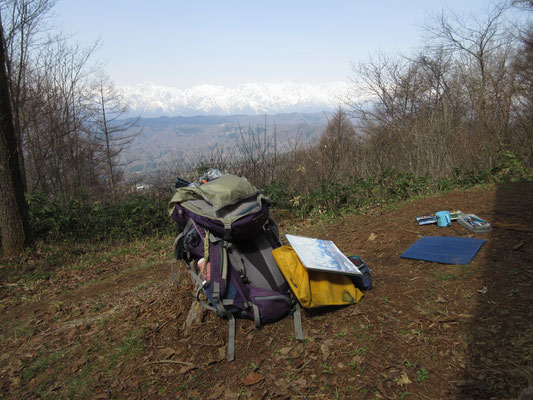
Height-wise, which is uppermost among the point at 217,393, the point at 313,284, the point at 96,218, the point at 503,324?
the point at 313,284

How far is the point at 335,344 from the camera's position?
248cm

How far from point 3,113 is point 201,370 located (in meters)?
6.42

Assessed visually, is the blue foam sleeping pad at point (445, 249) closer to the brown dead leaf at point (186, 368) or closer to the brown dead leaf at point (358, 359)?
the brown dead leaf at point (358, 359)

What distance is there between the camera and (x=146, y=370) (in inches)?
102

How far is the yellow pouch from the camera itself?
106 inches

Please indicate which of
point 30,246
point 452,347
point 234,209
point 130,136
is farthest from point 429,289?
point 130,136

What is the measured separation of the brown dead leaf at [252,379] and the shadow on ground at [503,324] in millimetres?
1145

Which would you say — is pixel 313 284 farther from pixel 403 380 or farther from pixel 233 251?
pixel 403 380

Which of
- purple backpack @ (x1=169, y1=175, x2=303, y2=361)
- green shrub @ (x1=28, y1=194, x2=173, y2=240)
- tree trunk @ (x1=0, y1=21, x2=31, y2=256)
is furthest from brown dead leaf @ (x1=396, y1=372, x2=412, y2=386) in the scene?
green shrub @ (x1=28, y1=194, x2=173, y2=240)

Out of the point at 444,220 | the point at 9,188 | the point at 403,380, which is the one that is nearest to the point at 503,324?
the point at 403,380

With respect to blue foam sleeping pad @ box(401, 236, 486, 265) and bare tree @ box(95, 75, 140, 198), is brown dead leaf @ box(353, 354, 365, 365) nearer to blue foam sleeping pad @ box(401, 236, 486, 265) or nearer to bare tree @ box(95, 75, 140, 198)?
blue foam sleeping pad @ box(401, 236, 486, 265)

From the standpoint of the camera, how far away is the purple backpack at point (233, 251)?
272 cm

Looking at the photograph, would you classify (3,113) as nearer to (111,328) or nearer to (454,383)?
(111,328)

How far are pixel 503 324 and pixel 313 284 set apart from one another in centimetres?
124
